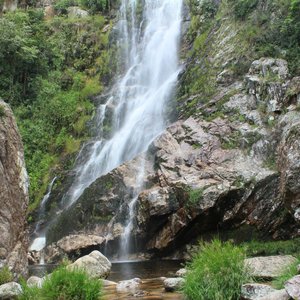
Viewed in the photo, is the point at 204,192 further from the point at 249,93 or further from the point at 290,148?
the point at 249,93

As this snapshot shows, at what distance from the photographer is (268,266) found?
912cm

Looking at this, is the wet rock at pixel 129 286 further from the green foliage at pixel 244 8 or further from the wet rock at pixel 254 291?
the green foliage at pixel 244 8

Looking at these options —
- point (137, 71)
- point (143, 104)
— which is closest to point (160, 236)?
point (143, 104)

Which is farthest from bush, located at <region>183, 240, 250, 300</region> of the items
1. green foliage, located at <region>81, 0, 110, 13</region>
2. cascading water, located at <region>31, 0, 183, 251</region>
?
green foliage, located at <region>81, 0, 110, 13</region>

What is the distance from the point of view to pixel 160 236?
18469mm

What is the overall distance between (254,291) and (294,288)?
3.12 ft

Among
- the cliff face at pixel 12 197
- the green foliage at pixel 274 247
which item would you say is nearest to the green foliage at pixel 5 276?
the cliff face at pixel 12 197

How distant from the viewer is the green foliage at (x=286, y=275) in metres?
7.44

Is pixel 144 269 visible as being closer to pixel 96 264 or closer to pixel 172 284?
pixel 96 264

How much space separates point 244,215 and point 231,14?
13.2m

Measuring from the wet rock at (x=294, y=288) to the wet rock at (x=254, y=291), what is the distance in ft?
2.47

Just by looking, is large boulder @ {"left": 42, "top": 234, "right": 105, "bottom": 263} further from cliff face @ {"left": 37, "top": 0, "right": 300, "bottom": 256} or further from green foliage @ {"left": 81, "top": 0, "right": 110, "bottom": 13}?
green foliage @ {"left": 81, "top": 0, "right": 110, "bottom": 13}

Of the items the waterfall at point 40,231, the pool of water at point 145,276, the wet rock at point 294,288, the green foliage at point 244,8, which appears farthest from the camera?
the green foliage at point 244,8

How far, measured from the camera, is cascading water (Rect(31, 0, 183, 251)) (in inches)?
903
